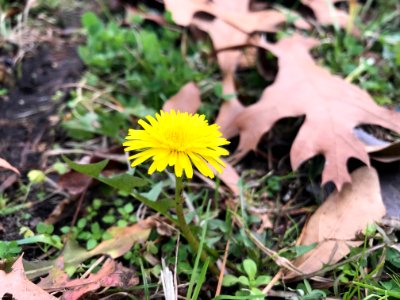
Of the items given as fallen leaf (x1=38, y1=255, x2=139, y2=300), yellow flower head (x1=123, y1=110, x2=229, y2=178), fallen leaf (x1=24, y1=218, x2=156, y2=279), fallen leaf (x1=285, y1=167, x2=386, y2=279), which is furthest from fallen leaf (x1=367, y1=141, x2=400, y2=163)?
fallen leaf (x1=38, y1=255, x2=139, y2=300)

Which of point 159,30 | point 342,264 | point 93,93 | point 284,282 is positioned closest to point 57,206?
point 93,93

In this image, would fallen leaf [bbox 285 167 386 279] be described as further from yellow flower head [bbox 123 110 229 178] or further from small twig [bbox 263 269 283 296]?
yellow flower head [bbox 123 110 229 178]

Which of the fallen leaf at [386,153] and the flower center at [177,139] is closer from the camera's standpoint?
the flower center at [177,139]

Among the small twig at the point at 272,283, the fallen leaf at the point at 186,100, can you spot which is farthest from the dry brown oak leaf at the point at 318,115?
the small twig at the point at 272,283

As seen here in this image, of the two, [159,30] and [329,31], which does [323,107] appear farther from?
[159,30]

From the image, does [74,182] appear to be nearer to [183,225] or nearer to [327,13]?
[183,225]

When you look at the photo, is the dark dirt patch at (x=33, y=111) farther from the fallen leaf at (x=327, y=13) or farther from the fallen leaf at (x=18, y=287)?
the fallen leaf at (x=327, y=13)
